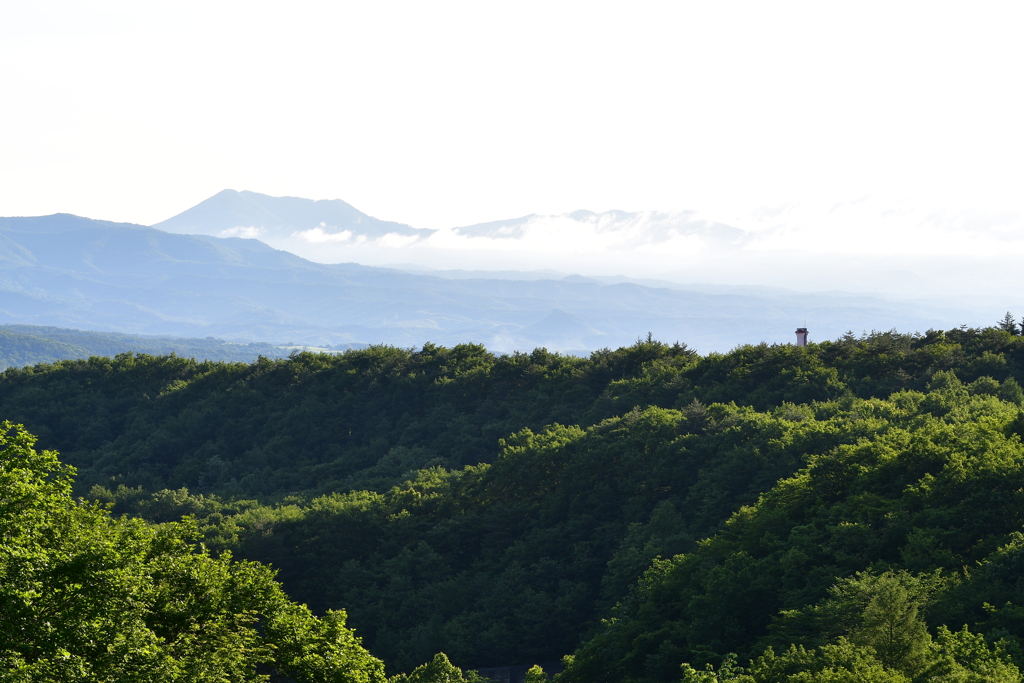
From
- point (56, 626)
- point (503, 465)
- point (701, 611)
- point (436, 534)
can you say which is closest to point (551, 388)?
point (503, 465)

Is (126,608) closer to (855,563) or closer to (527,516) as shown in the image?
(855,563)

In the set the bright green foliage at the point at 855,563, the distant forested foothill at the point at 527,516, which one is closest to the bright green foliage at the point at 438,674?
the distant forested foothill at the point at 527,516

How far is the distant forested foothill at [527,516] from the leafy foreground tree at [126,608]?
0.07 meters

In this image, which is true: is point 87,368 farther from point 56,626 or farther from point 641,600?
point 56,626

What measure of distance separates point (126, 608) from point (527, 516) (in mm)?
34075

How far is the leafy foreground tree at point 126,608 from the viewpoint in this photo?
17906mm

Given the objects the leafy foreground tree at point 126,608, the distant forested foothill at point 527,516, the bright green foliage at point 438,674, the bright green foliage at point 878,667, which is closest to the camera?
the leafy foreground tree at point 126,608

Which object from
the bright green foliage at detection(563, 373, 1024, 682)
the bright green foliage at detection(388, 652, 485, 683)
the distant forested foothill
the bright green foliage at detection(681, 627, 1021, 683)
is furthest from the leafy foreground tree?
the bright green foliage at detection(563, 373, 1024, 682)

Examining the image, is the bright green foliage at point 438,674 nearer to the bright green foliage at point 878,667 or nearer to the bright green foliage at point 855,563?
the bright green foliage at point 855,563

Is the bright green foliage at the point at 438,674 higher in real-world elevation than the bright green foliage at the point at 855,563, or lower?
lower

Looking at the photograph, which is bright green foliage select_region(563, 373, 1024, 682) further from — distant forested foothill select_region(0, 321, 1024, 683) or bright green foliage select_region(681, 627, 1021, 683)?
bright green foliage select_region(681, 627, 1021, 683)

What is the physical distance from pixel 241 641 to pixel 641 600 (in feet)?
65.6

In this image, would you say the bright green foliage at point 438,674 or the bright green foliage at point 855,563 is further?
the bright green foliage at point 438,674

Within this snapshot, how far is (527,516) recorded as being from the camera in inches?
2046
